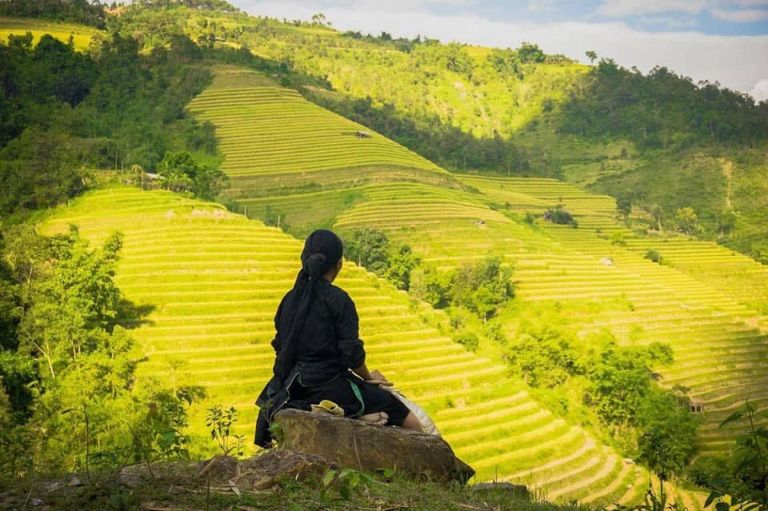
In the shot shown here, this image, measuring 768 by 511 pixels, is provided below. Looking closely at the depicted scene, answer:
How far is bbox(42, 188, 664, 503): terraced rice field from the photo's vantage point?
2424cm

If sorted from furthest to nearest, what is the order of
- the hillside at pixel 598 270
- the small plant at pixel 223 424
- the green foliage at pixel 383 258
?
the green foliage at pixel 383 258 < the hillside at pixel 598 270 < the small plant at pixel 223 424

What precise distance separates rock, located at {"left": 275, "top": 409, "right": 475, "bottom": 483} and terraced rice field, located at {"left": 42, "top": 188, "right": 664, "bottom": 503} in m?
15.4

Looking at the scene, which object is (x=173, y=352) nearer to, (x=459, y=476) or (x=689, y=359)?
(x=459, y=476)

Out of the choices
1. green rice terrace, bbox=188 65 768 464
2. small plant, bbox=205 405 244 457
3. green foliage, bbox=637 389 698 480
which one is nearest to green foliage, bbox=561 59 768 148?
green rice terrace, bbox=188 65 768 464

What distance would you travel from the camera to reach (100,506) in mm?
3211

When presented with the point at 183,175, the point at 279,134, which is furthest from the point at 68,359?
the point at 279,134

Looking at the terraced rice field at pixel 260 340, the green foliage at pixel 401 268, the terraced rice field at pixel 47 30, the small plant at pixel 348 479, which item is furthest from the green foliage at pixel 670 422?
the terraced rice field at pixel 47 30

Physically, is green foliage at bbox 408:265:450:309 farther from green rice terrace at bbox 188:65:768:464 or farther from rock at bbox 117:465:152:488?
rock at bbox 117:465:152:488

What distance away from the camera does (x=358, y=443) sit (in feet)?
14.6

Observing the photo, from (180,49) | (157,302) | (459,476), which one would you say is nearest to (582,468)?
(157,302)

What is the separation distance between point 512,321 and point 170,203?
17574 millimetres

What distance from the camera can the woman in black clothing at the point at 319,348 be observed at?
4641 millimetres

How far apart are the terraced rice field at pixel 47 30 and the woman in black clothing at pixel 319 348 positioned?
64.5 m

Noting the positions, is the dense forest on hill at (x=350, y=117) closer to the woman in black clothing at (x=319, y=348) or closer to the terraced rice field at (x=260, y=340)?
the woman in black clothing at (x=319, y=348)
